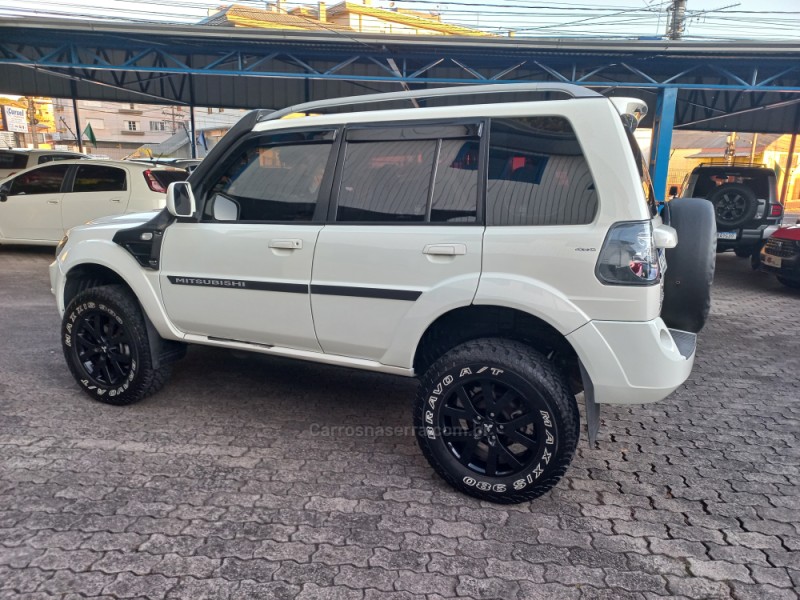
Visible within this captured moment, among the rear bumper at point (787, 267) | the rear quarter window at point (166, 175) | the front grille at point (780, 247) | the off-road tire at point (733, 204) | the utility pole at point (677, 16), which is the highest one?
the utility pole at point (677, 16)

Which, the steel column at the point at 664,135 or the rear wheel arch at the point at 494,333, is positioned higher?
the steel column at the point at 664,135

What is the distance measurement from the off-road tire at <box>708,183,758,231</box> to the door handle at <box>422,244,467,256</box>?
830 cm

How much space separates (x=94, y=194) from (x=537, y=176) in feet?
28.7

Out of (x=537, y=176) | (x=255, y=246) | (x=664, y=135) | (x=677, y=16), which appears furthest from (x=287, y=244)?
(x=677, y=16)

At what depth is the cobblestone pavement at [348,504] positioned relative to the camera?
2.26m

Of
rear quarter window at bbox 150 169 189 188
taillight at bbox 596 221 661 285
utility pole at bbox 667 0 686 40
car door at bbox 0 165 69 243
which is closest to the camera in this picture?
taillight at bbox 596 221 661 285

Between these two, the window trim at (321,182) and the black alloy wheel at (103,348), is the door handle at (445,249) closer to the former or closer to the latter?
the window trim at (321,182)

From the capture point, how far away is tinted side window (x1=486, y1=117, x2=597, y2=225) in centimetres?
256

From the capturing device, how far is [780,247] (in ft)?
27.1

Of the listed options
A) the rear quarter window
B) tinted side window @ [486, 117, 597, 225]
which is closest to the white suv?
tinted side window @ [486, 117, 597, 225]

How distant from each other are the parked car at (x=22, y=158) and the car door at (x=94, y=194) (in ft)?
12.6

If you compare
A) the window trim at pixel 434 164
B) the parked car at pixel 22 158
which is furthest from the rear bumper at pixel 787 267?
the parked car at pixel 22 158

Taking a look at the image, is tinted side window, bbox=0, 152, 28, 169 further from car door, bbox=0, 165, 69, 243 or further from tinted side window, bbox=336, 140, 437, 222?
tinted side window, bbox=336, 140, 437, 222

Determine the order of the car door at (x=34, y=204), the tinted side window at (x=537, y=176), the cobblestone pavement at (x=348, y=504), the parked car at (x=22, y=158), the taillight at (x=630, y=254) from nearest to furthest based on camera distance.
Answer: the cobblestone pavement at (x=348, y=504) < the taillight at (x=630, y=254) < the tinted side window at (x=537, y=176) < the car door at (x=34, y=204) < the parked car at (x=22, y=158)
